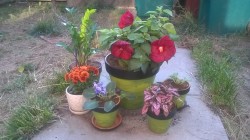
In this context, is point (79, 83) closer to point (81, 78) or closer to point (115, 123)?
point (81, 78)

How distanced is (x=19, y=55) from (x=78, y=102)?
5.02 ft

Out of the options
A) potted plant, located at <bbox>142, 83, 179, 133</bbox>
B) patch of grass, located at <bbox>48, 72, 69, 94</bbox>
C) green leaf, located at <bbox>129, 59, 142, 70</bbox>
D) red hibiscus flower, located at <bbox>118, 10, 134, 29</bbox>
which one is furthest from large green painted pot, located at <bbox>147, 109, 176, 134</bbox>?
patch of grass, located at <bbox>48, 72, 69, 94</bbox>

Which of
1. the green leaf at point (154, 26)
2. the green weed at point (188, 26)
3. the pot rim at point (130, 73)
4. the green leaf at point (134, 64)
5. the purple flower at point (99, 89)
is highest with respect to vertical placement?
the green leaf at point (154, 26)

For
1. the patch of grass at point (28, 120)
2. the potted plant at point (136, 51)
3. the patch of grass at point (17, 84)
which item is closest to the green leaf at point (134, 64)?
the potted plant at point (136, 51)

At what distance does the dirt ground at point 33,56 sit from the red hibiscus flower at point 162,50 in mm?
818

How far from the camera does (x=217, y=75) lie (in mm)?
2600

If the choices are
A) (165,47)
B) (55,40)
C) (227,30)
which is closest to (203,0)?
(227,30)

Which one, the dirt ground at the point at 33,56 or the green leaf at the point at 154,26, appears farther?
the dirt ground at the point at 33,56

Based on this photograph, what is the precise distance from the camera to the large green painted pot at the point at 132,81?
210 cm

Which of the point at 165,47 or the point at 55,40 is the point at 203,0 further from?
the point at 165,47

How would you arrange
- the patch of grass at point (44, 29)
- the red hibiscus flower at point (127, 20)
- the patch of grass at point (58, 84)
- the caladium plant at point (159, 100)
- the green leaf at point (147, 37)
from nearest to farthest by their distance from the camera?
the caladium plant at point (159, 100), the green leaf at point (147, 37), the red hibiscus flower at point (127, 20), the patch of grass at point (58, 84), the patch of grass at point (44, 29)

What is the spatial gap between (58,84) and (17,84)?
49 cm

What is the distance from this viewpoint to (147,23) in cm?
209

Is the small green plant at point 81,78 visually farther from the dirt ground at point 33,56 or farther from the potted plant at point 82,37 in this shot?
the dirt ground at point 33,56
